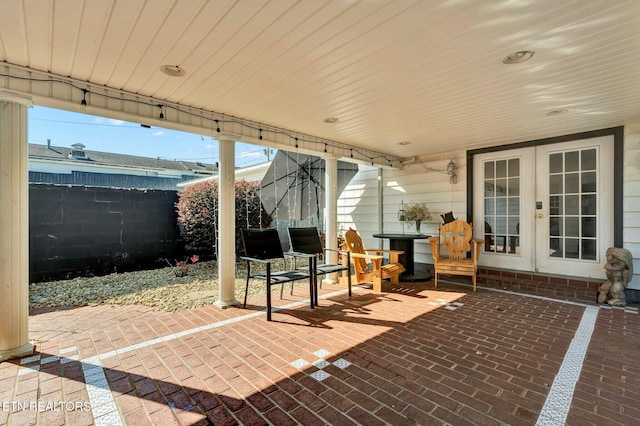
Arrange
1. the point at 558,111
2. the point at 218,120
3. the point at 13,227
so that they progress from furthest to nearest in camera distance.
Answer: the point at 218,120 → the point at 558,111 → the point at 13,227

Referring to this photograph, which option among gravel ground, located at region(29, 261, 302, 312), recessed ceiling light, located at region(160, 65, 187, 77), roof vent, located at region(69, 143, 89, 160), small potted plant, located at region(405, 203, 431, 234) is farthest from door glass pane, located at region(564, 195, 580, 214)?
roof vent, located at region(69, 143, 89, 160)

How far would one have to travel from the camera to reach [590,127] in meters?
4.44

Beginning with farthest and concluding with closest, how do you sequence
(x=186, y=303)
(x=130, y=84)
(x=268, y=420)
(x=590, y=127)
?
(x=590, y=127)
(x=186, y=303)
(x=130, y=84)
(x=268, y=420)

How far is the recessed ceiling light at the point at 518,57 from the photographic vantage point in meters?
2.39

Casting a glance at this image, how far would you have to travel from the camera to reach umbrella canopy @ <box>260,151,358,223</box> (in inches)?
205

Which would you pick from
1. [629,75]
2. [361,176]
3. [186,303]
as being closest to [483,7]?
[629,75]

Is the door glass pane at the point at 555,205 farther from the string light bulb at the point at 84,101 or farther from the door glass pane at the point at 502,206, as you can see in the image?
the string light bulb at the point at 84,101

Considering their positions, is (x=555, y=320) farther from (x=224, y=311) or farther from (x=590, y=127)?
(x=224, y=311)

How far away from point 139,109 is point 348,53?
2.39m

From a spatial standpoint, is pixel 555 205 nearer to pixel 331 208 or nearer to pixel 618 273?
pixel 618 273

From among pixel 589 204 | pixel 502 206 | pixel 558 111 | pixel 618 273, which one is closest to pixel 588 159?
pixel 589 204

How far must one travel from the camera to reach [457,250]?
5273 mm

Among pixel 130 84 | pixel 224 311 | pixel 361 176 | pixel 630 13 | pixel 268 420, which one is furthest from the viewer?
pixel 361 176

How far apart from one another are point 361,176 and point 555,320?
16.0ft
